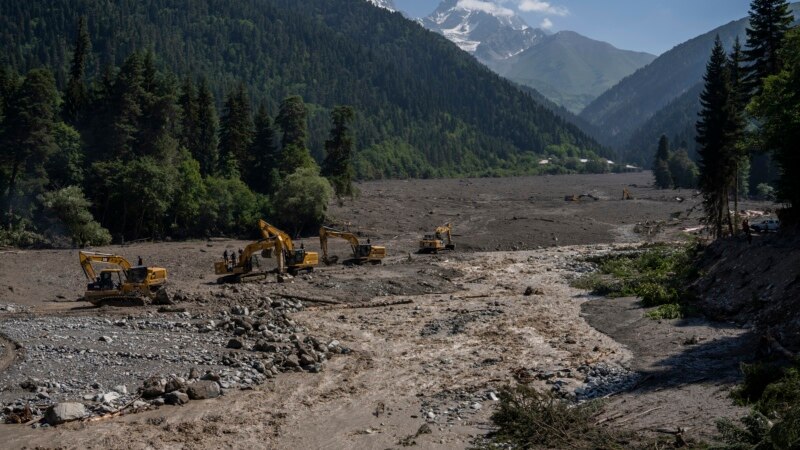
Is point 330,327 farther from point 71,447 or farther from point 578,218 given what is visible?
point 578,218

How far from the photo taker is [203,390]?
70.2 ft

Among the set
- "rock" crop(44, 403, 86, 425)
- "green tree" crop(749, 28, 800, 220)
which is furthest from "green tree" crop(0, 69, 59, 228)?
"green tree" crop(749, 28, 800, 220)

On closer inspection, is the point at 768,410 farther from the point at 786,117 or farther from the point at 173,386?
the point at 786,117

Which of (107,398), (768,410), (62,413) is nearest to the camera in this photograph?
(768,410)

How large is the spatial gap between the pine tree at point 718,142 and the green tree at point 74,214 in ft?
154

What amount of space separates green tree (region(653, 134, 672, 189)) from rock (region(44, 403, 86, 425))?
13578 centimetres

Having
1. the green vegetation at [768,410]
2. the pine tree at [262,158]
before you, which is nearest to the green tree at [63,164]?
the pine tree at [262,158]

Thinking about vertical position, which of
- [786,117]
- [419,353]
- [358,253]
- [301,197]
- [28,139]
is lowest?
[419,353]

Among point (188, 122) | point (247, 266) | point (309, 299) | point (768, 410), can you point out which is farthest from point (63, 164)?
point (768, 410)

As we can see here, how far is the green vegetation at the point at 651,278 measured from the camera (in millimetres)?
33938

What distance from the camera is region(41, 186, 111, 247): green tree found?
56562 mm

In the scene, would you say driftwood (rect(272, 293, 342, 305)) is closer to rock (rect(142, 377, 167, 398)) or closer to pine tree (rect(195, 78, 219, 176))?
rock (rect(142, 377, 167, 398))

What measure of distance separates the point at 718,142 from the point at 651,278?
41.5 feet

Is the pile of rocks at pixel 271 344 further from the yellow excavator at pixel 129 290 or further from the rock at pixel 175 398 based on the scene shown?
the yellow excavator at pixel 129 290
